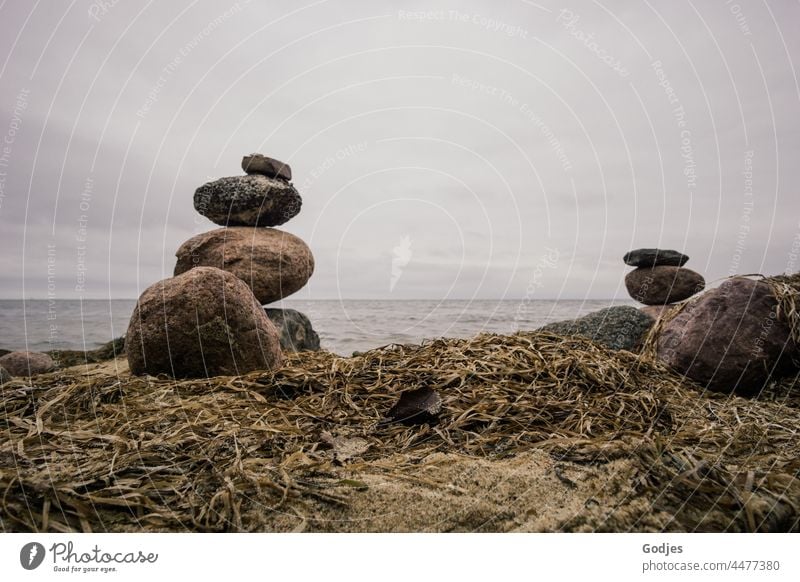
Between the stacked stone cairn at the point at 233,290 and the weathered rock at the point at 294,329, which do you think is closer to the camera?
the stacked stone cairn at the point at 233,290

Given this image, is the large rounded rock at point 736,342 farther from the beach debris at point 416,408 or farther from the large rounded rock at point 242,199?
the large rounded rock at point 242,199

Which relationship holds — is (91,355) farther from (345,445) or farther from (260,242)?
(345,445)

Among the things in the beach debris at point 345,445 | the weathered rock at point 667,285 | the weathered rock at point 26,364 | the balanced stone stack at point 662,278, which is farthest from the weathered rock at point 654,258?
the weathered rock at point 26,364

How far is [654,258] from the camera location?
14164 mm

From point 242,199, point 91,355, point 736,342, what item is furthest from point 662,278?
point 91,355

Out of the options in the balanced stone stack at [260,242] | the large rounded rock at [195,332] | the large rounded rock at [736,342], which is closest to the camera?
the large rounded rock at [736,342]

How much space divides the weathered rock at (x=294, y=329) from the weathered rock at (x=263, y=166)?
294cm

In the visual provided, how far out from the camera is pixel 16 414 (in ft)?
7.93

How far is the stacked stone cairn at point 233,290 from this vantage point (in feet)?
11.8

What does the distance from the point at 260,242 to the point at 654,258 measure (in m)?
13.3

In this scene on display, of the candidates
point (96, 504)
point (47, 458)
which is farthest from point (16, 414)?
point (96, 504)

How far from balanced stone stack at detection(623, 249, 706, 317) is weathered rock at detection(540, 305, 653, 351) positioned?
29.6ft

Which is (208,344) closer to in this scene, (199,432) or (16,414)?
(16,414)
